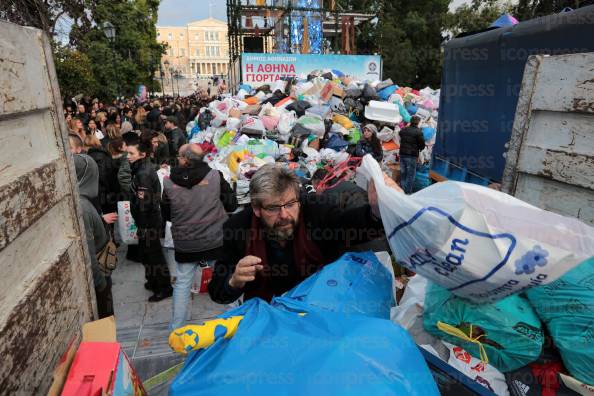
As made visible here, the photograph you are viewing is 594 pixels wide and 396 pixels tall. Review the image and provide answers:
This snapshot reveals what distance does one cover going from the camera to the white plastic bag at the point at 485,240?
1.04 metres

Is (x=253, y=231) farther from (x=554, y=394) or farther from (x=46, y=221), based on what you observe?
(x=554, y=394)

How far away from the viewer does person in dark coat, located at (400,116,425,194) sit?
25.1 feet

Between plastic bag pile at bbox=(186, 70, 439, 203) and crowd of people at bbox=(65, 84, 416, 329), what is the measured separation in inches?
71.3

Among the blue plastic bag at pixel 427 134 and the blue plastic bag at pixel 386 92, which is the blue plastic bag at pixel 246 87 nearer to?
the blue plastic bag at pixel 386 92

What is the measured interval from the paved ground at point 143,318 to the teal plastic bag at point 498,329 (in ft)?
7.26

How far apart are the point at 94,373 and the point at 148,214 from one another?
9.32 ft

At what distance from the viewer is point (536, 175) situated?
195 centimetres

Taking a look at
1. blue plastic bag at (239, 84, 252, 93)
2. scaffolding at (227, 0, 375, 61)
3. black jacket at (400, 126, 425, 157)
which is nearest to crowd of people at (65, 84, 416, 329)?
black jacket at (400, 126, 425, 157)

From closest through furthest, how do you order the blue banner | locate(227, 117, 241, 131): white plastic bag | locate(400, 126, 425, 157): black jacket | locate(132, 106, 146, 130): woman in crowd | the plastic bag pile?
locate(400, 126, 425, 157): black jacket
the plastic bag pile
locate(227, 117, 241, 131): white plastic bag
locate(132, 106, 146, 130): woman in crowd
the blue banner

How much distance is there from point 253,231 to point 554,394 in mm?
1297

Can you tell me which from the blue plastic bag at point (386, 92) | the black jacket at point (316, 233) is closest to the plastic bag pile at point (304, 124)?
the blue plastic bag at point (386, 92)

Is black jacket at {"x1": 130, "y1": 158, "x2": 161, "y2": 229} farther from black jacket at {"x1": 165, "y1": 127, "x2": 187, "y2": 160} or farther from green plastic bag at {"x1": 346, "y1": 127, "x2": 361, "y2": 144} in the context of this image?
green plastic bag at {"x1": 346, "y1": 127, "x2": 361, "y2": 144}

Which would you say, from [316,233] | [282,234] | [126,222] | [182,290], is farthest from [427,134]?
[282,234]

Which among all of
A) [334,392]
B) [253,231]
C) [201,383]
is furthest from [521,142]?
[201,383]
